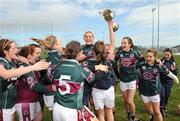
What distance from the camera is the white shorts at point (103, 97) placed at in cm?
788

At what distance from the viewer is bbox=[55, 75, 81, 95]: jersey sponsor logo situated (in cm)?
562

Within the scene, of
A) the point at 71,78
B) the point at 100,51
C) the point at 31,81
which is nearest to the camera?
the point at 71,78

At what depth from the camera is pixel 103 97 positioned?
7895 millimetres

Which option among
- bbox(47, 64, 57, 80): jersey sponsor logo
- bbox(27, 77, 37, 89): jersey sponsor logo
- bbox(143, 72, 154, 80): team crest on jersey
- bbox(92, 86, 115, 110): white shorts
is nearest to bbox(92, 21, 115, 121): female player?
bbox(92, 86, 115, 110): white shorts

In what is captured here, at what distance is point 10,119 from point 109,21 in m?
2.82

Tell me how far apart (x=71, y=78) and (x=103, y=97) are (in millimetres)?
2417

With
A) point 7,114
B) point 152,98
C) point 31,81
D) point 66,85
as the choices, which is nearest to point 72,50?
point 66,85

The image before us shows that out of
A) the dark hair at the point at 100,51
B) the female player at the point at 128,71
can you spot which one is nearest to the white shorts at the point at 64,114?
the dark hair at the point at 100,51

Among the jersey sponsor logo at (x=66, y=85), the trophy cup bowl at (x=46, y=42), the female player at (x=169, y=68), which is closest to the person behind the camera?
the jersey sponsor logo at (x=66, y=85)

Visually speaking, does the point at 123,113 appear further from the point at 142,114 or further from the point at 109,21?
the point at 109,21

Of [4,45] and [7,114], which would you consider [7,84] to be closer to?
[7,114]

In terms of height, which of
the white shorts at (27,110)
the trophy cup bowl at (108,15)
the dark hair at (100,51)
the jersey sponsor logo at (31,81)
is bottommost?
the white shorts at (27,110)

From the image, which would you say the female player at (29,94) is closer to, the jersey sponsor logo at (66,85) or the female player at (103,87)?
the jersey sponsor logo at (66,85)

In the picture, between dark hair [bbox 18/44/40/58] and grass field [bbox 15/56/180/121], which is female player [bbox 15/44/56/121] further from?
grass field [bbox 15/56/180/121]
